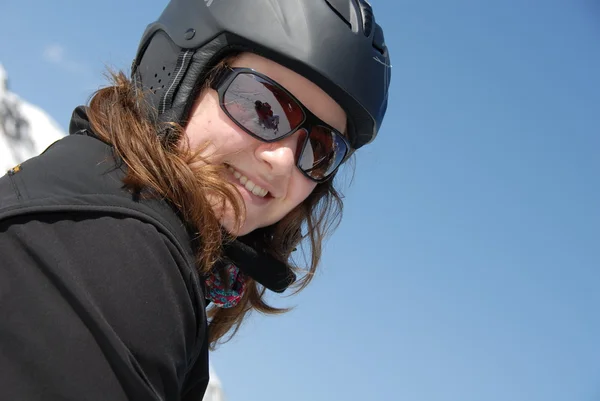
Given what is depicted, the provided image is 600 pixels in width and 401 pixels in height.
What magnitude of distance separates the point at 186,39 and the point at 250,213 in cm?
71

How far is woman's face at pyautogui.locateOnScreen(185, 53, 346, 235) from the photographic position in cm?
208

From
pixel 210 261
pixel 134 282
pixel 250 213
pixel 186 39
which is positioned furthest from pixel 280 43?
pixel 134 282

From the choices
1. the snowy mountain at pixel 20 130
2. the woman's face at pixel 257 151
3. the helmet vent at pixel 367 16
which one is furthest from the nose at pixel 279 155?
the snowy mountain at pixel 20 130

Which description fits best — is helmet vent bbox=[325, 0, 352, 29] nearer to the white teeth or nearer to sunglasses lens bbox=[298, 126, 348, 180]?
sunglasses lens bbox=[298, 126, 348, 180]

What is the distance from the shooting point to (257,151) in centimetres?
210

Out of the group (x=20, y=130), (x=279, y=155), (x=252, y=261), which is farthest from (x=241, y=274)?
(x=20, y=130)

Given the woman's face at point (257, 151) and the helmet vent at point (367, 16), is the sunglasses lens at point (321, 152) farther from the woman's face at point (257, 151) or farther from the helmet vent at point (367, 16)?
the helmet vent at point (367, 16)

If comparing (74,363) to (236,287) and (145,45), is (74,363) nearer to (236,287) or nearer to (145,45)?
(236,287)

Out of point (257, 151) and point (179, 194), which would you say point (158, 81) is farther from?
point (179, 194)

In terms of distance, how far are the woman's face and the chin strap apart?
76mm

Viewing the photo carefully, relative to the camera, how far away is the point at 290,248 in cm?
263

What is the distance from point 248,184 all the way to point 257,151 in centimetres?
11

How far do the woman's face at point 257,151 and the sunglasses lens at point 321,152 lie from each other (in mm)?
36

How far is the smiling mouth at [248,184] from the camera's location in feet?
6.86
